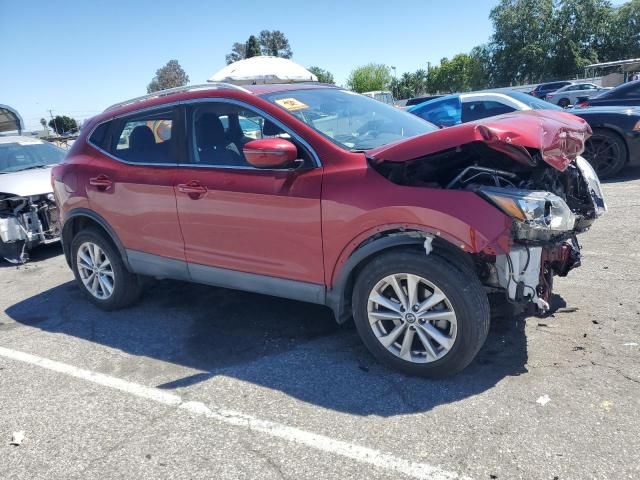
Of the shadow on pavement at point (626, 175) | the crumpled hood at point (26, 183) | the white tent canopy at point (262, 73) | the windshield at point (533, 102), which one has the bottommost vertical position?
the shadow on pavement at point (626, 175)

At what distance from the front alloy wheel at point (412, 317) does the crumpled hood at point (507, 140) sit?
29.4 inches

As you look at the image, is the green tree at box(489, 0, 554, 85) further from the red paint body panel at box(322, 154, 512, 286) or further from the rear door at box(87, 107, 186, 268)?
the red paint body panel at box(322, 154, 512, 286)

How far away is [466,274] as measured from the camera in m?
3.01

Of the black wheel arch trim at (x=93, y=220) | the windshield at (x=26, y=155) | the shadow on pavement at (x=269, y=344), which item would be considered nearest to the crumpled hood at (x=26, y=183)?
the windshield at (x=26, y=155)

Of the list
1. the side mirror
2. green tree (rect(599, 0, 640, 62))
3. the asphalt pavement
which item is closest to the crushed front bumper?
the asphalt pavement

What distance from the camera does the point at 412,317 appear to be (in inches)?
125

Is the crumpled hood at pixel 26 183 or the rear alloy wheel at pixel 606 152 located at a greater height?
the crumpled hood at pixel 26 183

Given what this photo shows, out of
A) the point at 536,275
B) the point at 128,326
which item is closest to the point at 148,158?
the point at 128,326

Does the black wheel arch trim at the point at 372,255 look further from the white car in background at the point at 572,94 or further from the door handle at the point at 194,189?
the white car in background at the point at 572,94

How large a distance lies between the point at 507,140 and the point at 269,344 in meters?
2.20

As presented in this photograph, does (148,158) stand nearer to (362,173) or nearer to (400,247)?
(362,173)

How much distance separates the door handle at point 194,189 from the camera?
385cm

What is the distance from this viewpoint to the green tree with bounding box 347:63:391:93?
335 feet

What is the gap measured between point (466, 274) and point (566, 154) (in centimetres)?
109
